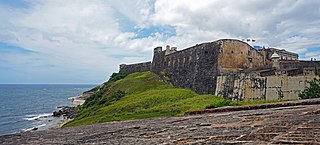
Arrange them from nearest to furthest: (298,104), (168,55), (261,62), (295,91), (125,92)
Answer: (298,104) → (295,91) → (261,62) → (125,92) → (168,55)

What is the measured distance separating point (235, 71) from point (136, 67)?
120ft

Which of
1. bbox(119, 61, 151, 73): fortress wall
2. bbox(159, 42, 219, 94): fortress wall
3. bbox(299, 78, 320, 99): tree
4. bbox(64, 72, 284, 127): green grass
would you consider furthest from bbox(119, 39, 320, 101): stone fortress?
bbox(119, 61, 151, 73): fortress wall

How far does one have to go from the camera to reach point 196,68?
33594 millimetres

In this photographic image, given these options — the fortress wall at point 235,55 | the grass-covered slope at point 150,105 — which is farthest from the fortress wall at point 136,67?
the fortress wall at point 235,55

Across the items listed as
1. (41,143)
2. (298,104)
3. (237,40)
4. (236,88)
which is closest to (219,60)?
(237,40)

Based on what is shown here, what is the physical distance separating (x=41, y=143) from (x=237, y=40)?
26.7 m

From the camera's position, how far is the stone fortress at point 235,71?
19.0 m

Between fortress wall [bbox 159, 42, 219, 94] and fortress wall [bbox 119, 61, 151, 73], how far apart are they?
46.4ft

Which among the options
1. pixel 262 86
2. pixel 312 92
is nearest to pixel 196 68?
pixel 262 86

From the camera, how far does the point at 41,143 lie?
5.75 metres

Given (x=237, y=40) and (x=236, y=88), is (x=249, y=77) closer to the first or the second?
(x=236, y=88)

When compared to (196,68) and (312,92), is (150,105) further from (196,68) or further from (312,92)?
→ (312,92)

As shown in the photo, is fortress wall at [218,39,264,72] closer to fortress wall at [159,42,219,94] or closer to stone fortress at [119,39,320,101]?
stone fortress at [119,39,320,101]

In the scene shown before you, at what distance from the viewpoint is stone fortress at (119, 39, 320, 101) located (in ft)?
62.2
